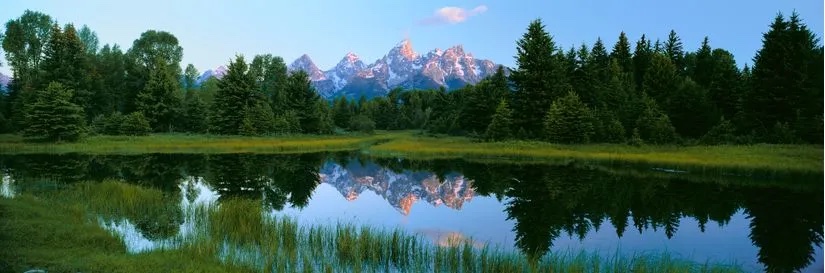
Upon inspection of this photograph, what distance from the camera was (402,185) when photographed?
31469mm

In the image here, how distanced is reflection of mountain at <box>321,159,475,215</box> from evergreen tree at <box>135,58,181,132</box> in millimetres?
35931

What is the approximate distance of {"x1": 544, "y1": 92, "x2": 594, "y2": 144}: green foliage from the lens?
48.0 meters

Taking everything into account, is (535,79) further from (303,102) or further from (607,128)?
(303,102)

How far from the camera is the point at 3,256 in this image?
1123 cm

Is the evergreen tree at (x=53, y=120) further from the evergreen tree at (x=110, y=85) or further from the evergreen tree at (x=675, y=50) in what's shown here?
the evergreen tree at (x=675, y=50)

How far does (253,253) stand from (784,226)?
16.7 metres

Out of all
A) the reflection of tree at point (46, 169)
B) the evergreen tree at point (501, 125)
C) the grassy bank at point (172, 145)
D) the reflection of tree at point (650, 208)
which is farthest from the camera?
the evergreen tree at point (501, 125)

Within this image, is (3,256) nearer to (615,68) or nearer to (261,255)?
(261,255)

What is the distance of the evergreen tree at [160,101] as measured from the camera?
66938 mm

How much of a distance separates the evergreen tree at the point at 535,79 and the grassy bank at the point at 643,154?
239 inches

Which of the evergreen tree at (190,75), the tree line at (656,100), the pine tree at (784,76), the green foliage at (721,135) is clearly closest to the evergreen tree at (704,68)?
the tree line at (656,100)

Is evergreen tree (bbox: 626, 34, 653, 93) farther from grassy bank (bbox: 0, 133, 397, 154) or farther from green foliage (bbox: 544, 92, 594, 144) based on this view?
grassy bank (bbox: 0, 133, 397, 154)

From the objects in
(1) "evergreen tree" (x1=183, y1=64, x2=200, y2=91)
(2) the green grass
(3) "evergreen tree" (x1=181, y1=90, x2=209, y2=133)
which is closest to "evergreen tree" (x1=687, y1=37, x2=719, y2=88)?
(2) the green grass

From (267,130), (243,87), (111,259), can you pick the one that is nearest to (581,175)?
(111,259)
